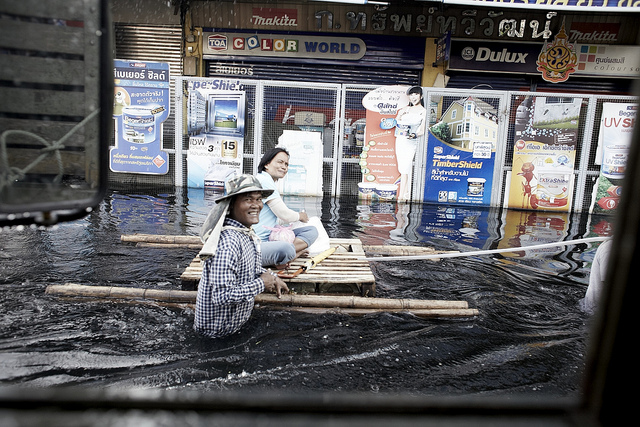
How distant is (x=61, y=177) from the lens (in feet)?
4.20

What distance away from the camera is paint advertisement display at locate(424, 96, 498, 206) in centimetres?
1096

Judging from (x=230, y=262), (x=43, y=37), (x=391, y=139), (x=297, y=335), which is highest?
(x=391, y=139)

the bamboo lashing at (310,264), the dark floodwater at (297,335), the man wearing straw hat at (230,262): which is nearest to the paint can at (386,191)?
the dark floodwater at (297,335)

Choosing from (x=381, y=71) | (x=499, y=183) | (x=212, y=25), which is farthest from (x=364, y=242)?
(x=212, y=25)

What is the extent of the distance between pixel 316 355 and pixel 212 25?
42.3 feet

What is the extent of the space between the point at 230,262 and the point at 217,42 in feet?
40.5

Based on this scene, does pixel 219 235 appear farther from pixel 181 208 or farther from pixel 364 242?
pixel 181 208

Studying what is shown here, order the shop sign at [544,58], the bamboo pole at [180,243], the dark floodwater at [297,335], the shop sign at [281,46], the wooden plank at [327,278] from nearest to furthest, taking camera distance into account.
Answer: the dark floodwater at [297,335] < the wooden plank at [327,278] < the bamboo pole at [180,243] < the shop sign at [544,58] < the shop sign at [281,46]

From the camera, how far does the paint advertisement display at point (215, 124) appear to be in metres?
10.9

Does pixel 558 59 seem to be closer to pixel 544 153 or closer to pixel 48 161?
pixel 544 153

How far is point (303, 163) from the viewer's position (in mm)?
11164

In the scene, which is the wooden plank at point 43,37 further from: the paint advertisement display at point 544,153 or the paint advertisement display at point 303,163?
the paint advertisement display at point 544,153

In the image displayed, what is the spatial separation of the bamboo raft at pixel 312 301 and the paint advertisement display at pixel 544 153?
7.88 meters

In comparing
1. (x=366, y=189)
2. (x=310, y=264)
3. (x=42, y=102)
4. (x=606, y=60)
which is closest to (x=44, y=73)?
(x=42, y=102)
